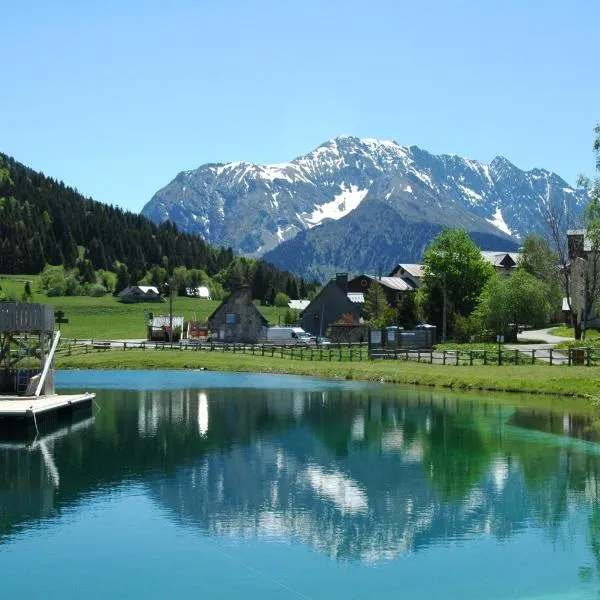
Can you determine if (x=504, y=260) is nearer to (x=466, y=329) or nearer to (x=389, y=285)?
(x=389, y=285)

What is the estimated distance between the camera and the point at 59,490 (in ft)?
91.5

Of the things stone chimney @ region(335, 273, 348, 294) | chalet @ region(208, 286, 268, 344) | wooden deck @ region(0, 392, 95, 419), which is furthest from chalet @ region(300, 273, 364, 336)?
wooden deck @ region(0, 392, 95, 419)

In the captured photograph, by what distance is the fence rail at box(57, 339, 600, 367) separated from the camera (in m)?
67.4

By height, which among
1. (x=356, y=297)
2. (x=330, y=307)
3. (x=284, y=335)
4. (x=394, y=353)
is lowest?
(x=394, y=353)

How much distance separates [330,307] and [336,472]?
319 ft

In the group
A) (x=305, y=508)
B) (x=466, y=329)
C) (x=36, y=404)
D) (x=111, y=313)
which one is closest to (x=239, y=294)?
(x=466, y=329)

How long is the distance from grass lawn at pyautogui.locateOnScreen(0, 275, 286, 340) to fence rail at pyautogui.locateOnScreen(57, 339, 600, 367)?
31.0m

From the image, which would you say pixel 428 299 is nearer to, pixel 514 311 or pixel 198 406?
pixel 514 311

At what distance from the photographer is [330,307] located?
12794 centimetres

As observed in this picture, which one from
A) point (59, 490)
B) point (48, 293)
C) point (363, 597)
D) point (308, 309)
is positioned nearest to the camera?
point (363, 597)

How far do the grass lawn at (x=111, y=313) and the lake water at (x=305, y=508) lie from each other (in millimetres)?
89313

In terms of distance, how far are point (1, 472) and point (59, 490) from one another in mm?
4049

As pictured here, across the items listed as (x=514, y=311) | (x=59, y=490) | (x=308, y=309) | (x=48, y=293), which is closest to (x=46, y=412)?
(x=59, y=490)

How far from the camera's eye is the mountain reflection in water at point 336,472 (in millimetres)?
23719
